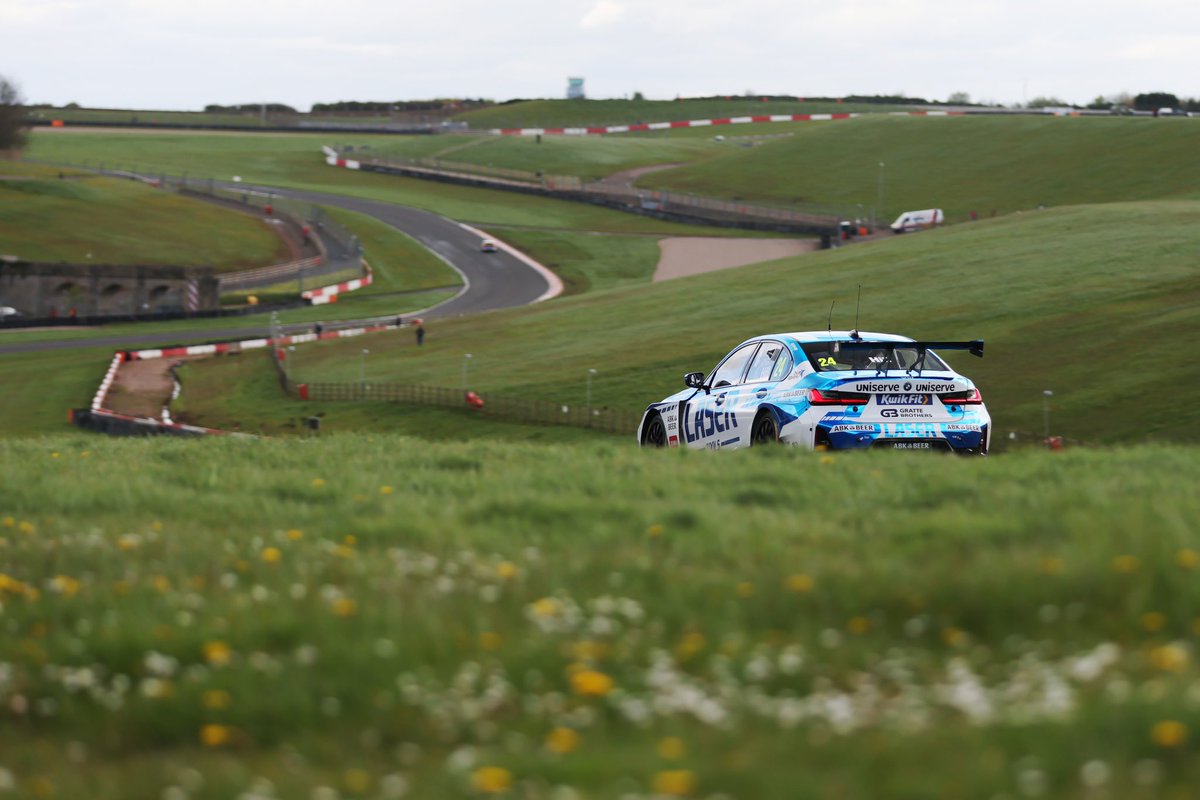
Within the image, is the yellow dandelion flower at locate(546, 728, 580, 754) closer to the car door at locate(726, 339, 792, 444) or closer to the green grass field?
the car door at locate(726, 339, 792, 444)

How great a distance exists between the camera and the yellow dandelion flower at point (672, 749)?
493 centimetres

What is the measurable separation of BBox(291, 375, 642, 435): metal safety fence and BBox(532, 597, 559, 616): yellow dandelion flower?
3439 cm

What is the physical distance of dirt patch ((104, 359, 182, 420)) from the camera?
52.3 metres

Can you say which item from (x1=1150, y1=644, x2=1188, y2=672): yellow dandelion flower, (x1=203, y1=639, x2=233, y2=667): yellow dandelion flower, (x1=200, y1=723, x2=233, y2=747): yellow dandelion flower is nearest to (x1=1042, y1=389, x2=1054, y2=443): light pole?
(x1=1150, y1=644, x2=1188, y2=672): yellow dandelion flower

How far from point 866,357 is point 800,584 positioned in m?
9.84

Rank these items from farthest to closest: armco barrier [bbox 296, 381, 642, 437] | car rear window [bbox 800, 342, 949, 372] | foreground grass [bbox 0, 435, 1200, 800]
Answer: armco barrier [bbox 296, 381, 642, 437] < car rear window [bbox 800, 342, 949, 372] < foreground grass [bbox 0, 435, 1200, 800]

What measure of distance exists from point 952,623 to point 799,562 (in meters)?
1.21

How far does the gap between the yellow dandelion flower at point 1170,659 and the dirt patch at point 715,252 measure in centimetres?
8493

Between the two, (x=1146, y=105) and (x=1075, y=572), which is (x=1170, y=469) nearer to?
(x=1075, y=572)

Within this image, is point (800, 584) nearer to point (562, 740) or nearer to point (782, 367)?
point (562, 740)

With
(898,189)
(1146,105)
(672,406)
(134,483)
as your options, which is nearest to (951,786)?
(134,483)

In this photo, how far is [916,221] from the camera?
9612 cm

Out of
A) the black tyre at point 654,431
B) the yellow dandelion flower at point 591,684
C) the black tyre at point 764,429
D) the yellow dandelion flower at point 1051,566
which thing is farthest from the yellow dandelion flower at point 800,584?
the black tyre at point 654,431

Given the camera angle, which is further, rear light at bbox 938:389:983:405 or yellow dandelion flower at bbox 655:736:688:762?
rear light at bbox 938:389:983:405
